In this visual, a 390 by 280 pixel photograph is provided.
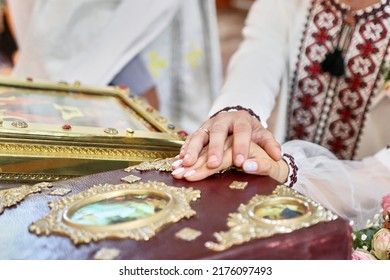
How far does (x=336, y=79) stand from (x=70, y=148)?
60 centimetres

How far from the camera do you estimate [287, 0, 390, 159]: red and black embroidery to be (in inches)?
50.1

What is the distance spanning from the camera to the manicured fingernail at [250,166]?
0.85m

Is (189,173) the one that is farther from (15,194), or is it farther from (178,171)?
(15,194)

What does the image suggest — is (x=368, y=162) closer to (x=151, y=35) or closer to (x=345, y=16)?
(x=345, y=16)

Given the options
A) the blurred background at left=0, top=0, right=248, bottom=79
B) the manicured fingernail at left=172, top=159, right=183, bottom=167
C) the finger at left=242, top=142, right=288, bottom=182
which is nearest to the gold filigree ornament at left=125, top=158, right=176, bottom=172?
the manicured fingernail at left=172, top=159, right=183, bottom=167

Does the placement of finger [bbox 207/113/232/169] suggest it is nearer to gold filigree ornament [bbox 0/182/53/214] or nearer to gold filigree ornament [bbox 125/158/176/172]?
gold filigree ornament [bbox 125/158/176/172]

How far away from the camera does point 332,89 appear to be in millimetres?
1331

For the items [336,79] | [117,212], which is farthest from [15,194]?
[336,79]

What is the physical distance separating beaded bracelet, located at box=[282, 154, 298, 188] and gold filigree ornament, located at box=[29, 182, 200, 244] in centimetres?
24

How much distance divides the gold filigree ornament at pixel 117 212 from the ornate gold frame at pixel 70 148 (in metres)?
0.22

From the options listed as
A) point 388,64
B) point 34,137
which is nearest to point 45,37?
point 34,137

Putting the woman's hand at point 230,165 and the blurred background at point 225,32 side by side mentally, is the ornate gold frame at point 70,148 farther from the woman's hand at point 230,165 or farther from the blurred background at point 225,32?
the blurred background at point 225,32

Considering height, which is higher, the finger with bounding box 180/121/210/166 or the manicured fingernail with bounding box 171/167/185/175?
the finger with bounding box 180/121/210/166

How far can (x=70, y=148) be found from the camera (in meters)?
1.02
